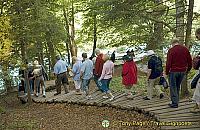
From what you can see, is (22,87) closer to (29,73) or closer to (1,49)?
(29,73)

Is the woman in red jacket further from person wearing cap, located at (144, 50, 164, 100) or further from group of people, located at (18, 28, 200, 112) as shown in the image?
person wearing cap, located at (144, 50, 164, 100)

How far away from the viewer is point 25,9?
13531mm

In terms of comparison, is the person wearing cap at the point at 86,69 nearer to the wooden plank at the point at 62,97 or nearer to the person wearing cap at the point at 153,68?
the wooden plank at the point at 62,97

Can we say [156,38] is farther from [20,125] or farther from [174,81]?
[20,125]

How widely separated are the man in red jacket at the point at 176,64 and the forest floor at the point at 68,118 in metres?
1.04

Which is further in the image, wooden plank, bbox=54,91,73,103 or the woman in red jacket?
wooden plank, bbox=54,91,73,103

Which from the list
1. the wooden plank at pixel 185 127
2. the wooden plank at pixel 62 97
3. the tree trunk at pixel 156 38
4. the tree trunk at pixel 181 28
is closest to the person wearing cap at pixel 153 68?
the tree trunk at pixel 181 28

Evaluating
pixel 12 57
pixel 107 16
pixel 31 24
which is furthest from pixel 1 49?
pixel 107 16

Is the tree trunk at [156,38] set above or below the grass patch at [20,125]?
above

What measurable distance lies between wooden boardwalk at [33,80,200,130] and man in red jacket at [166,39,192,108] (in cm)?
44

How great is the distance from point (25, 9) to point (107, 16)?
467cm

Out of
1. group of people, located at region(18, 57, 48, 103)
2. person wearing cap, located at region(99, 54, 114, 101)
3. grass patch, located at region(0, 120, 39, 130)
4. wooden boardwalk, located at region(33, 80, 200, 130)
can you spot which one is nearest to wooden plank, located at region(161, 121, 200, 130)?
wooden boardwalk, located at region(33, 80, 200, 130)

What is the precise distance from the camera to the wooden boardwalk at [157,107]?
Result: 736cm

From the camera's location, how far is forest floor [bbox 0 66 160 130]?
8.99 meters
